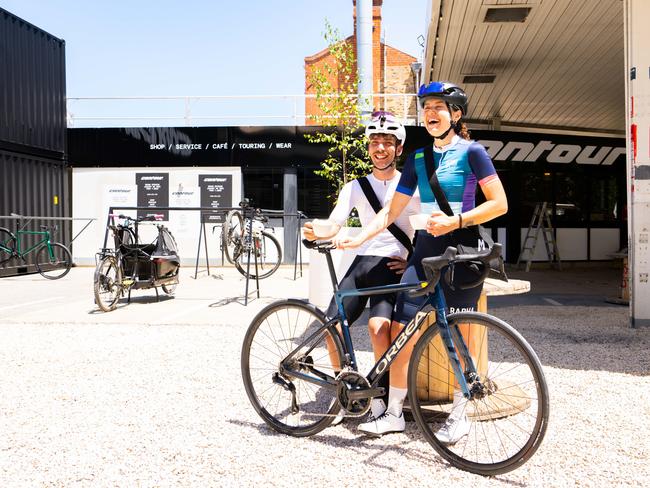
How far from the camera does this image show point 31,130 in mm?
14047

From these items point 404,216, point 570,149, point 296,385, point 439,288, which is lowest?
point 296,385

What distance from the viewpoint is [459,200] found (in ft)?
9.45

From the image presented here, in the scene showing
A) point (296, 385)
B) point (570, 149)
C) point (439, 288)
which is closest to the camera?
point (439, 288)

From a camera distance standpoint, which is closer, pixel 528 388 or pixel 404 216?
A: pixel 528 388

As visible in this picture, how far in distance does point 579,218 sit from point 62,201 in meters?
13.3

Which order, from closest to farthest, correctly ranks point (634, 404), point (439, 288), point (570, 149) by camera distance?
point (439, 288) < point (634, 404) < point (570, 149)

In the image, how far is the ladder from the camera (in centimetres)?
1429

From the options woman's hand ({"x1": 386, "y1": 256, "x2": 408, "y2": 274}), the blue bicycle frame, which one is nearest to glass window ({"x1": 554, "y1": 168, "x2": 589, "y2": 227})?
woman's hand ({"x1": 386, "y1": 256, "x2": 408, "y2": 274})

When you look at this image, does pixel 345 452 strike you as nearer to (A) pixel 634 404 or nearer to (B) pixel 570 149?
(A) pixel 634 404

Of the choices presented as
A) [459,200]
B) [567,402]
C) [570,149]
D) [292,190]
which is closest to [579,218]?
[570,149]

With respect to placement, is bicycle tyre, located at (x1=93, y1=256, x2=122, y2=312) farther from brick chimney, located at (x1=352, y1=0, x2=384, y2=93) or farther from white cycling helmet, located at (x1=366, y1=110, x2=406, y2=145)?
brick chimney, located at (x1=352, y1=0, x2=384, y2=93)

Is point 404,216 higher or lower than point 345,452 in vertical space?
higher

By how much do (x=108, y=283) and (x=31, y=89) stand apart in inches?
346

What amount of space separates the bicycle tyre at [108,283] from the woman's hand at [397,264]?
514 cm
